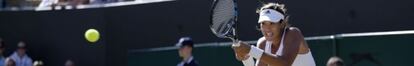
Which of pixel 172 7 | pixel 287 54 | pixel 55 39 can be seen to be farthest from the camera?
pixel 55 39

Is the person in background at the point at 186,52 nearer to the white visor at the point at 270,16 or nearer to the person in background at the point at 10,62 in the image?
the person in background at the point at 10,62

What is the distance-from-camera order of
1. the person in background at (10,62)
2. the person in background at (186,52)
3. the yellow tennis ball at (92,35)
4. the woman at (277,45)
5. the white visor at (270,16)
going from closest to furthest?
the woman at (277,45) < the white visor at (270,16) < the person in background at (186,52) < the person in background at (10,62) < the yellow tennis ball at (92,35)

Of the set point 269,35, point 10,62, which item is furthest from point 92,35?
point 269,35

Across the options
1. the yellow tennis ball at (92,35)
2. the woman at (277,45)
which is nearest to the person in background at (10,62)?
the yellow tennis ball at (92,35)

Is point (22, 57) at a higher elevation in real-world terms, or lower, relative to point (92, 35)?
lower

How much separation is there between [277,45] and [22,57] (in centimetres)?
794

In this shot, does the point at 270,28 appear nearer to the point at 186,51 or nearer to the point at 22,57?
the point at 186,51

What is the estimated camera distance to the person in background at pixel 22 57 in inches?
500

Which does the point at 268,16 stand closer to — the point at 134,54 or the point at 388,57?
the point at 388,57

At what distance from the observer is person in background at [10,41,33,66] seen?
→ 12.7 meters

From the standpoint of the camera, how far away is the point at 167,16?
40.6 ft

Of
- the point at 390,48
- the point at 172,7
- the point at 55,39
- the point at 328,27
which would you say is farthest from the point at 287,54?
the point at 55,39

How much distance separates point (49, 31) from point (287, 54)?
28.5 feet

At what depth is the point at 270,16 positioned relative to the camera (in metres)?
5.16
